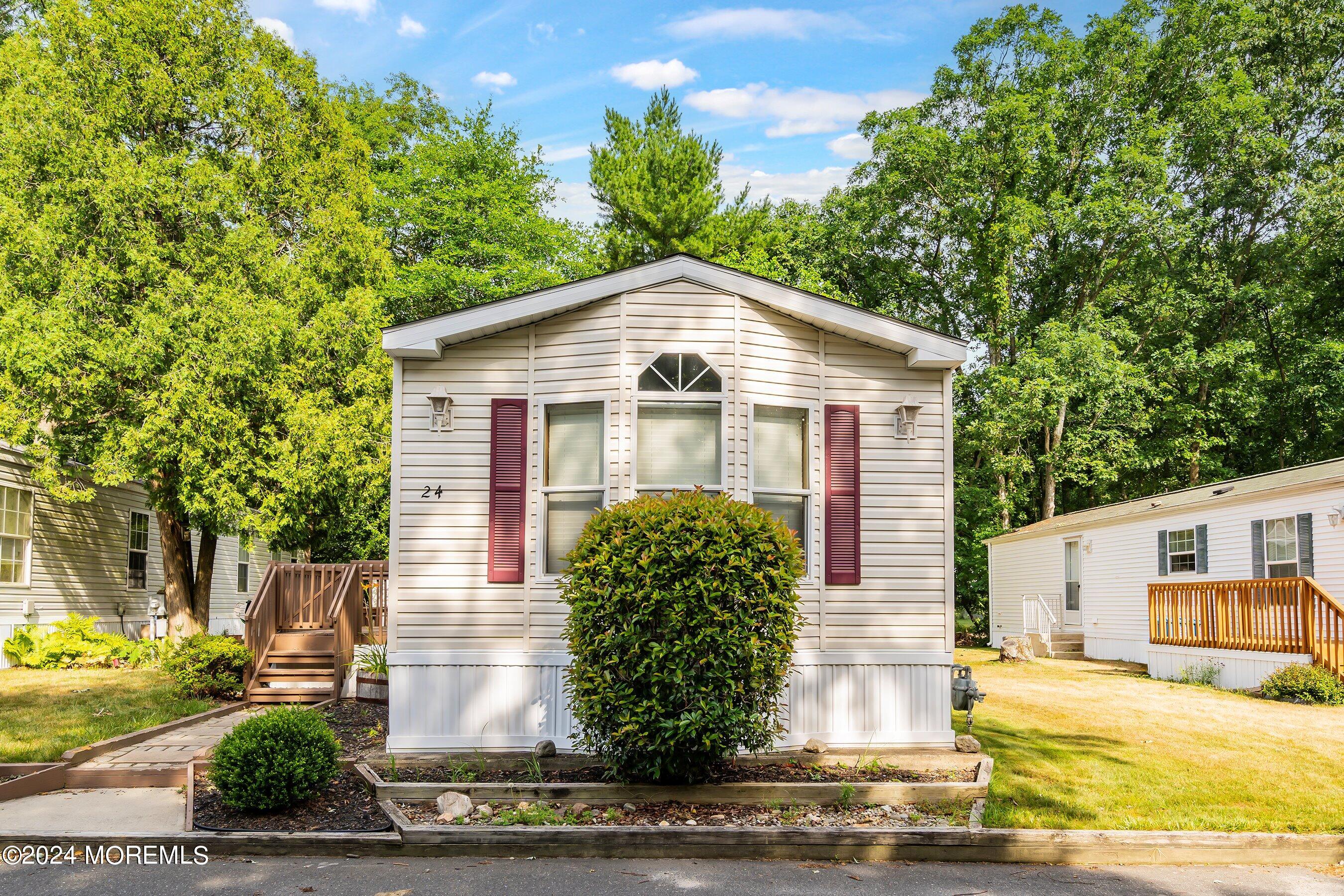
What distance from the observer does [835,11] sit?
19094 mm

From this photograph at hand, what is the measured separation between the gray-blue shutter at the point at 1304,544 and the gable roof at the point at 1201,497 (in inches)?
20.2

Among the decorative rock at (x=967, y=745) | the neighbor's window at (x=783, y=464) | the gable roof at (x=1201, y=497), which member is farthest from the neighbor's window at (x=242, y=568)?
the decorative rock at (x=967, y=745)

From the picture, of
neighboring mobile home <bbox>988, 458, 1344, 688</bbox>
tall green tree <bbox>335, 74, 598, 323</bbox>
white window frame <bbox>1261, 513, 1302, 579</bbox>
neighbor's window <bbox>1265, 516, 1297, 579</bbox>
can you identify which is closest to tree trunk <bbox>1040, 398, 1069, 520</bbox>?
neighboring mobile home <bbox>988, 458, 1344, 688</bbox>

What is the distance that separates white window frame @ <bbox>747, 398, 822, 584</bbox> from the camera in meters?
7.45

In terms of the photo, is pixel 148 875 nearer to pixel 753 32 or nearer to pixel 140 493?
→ pixel 140 493

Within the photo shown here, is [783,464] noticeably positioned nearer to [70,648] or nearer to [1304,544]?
[1304,544]

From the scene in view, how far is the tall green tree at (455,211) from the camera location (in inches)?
933

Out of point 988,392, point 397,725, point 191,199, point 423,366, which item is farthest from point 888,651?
point 988,392

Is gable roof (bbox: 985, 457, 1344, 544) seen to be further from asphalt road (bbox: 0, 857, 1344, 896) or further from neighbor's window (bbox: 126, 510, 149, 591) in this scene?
neighbor's window (bbox: 126, 510, 149, 591)

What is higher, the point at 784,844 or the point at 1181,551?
the point at 1181,551

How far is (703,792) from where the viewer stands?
604cm

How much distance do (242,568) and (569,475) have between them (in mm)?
18111

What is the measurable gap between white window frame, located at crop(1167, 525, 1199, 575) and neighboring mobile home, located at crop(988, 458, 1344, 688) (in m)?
0.02

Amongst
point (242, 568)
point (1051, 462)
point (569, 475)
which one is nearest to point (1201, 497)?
point (1051, 462)
